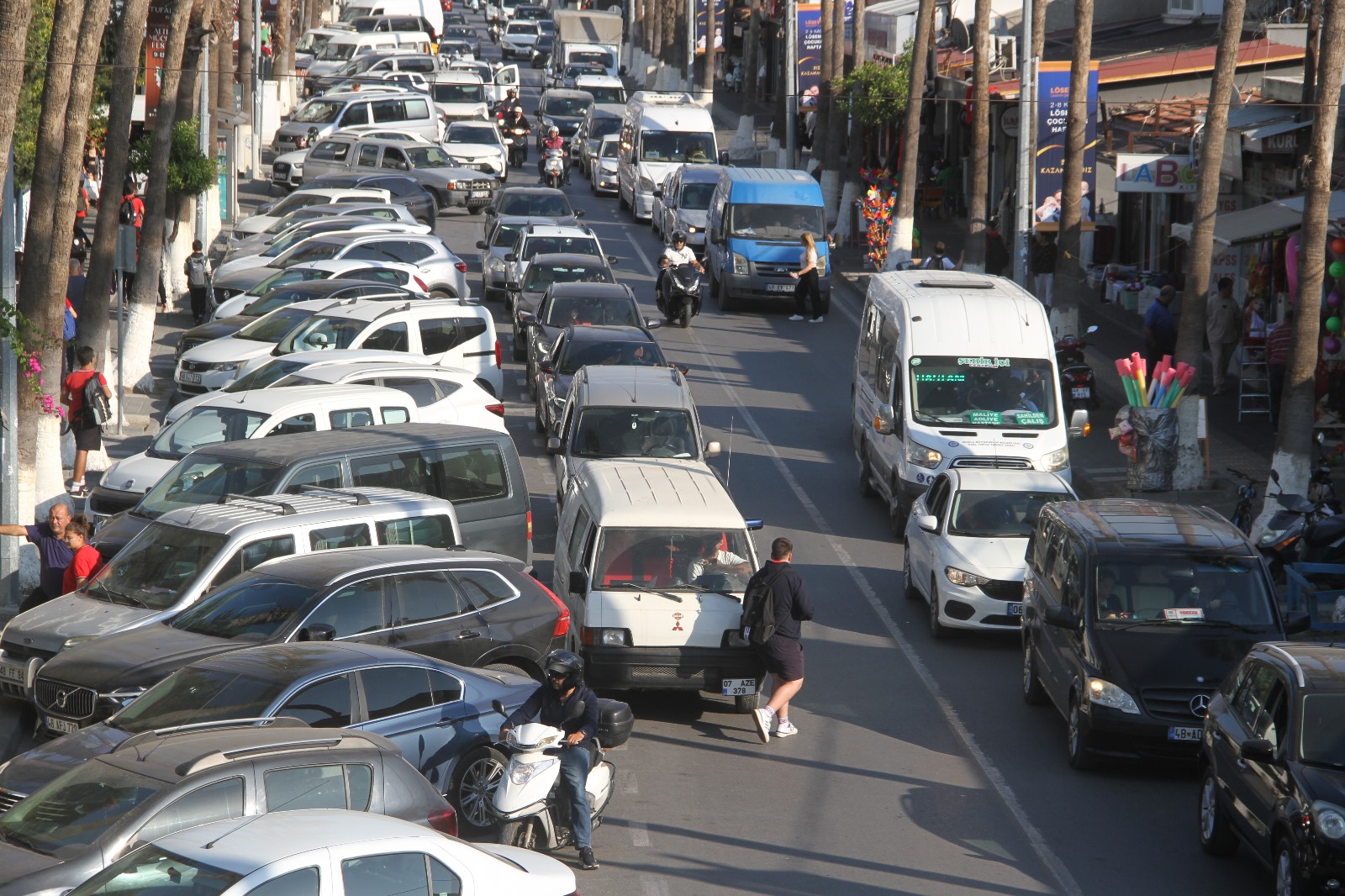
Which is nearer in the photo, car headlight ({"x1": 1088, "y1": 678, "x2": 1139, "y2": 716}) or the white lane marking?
the white lane marking

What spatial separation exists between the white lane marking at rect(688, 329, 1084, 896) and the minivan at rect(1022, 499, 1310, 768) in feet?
2.36

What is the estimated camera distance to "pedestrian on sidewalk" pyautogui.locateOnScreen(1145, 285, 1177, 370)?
26.0 m

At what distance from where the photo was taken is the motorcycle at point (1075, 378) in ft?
83.2

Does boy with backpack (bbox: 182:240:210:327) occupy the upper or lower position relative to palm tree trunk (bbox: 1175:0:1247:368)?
lower

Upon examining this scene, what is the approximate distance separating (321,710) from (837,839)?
11.8 feet

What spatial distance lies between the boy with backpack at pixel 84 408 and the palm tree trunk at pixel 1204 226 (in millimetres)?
13583

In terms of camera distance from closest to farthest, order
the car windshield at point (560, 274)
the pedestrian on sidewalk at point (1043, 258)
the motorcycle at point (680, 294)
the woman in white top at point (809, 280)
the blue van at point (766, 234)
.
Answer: the car windshield at point (560, 274)
the pedestrian on sidewalk at point (1043, 258)
the motorcycle at point (680, 294)
the woman in white top at point (809, 280)
the blue van at point (766, 234)

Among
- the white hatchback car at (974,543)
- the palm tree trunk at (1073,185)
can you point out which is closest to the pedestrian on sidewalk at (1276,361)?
the palm tree trunk at (1073,185)

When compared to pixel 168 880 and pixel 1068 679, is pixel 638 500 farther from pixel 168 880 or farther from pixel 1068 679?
pixel 168 880

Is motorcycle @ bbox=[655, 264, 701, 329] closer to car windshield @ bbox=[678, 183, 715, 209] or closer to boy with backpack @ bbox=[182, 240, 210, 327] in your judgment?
car windshield @ bbox=[678, 183, 715, 209]

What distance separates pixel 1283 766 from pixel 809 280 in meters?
23.6

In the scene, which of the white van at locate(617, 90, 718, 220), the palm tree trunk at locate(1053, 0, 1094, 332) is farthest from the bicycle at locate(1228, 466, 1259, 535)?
the white van at locate(617, 90, 718, 220)

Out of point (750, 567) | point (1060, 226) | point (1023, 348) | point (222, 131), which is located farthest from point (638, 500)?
point (222, 131)

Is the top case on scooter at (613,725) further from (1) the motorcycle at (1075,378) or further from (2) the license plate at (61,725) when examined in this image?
(1) the motorcycle at (1075,378)
